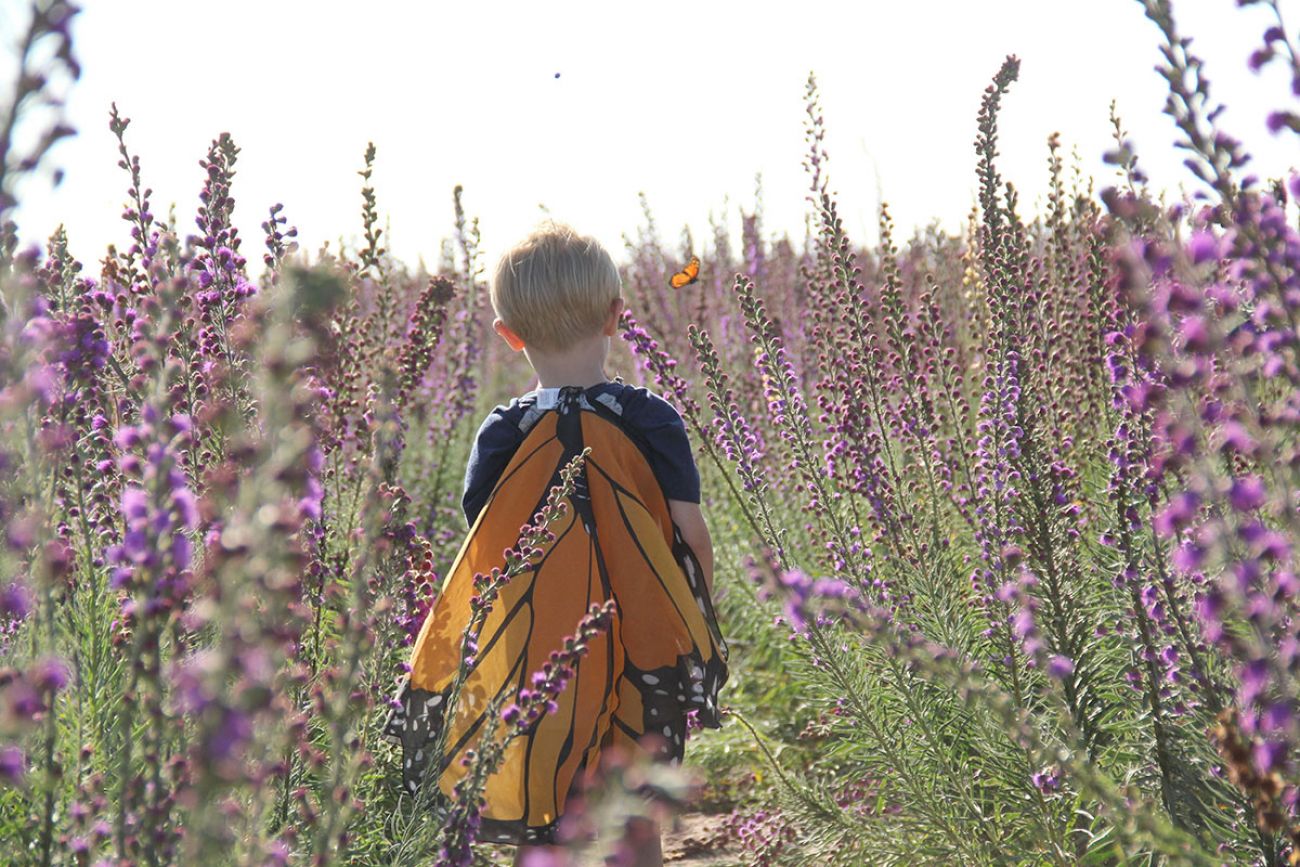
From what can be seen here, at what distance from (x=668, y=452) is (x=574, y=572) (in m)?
0.42

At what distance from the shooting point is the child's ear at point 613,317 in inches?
118

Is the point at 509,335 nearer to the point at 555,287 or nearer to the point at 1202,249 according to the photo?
the point at 555,287

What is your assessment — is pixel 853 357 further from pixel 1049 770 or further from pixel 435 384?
pixel 435 384

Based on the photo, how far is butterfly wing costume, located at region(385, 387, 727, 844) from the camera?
2.62m

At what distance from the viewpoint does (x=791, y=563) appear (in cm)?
330

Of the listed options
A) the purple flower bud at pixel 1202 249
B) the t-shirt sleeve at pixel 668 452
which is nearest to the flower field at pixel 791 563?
the purple flower bud at pixel 1202 249

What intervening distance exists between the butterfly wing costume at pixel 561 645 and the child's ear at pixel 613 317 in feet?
0.96

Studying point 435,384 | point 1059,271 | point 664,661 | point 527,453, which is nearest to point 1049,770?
point 664,661

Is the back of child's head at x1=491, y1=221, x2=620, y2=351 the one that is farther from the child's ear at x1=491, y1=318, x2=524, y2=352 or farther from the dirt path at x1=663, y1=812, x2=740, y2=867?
the dirt path at x1=663, y1=812, x2=740, y2=867

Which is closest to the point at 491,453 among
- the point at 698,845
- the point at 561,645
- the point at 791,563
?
the point at 561,645

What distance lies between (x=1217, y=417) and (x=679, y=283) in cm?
227

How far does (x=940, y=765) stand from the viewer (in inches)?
119

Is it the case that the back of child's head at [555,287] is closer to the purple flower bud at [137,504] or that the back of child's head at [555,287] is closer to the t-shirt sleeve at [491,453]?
the t-shirt sleeve at [491,453]

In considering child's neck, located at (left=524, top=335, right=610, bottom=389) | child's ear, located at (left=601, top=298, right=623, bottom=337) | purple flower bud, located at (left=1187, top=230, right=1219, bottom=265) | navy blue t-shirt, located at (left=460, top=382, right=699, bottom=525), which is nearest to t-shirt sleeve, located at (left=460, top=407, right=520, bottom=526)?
navy blue t-shirt, located at (left=460, top=382, right=699, bottom=525)
